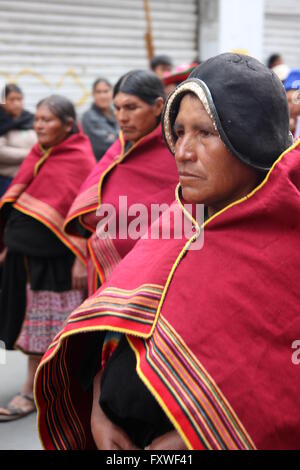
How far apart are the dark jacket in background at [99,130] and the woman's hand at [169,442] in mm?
5115

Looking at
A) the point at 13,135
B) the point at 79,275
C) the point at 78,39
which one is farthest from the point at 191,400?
the point at 78,39

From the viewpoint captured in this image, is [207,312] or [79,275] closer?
[207,312]

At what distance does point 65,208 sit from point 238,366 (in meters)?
2.67

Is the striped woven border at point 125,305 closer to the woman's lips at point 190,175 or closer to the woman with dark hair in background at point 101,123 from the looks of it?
the woman's lips at point 190,175

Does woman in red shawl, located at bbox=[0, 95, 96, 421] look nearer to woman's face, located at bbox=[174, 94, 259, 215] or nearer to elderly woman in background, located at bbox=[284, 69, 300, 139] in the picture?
elderly woman in background, located at bbox=[284, 69, 300, 139]

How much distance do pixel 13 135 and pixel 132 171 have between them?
2.64 meters

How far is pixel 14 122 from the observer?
5.62 meters

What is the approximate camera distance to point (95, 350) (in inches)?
71.6

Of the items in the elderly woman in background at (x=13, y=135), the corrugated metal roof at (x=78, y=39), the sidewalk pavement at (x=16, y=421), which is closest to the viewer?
the sidewalk pavement at (x=16, y=421)

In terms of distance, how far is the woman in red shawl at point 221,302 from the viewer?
1.45 meters

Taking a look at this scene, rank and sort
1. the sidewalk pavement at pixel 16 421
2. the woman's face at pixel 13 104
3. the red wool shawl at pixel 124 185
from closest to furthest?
the red wool shawl at pixel 124 185
the sidewalk pavement at pixel 16 421
the woman's face at pixel 13 104

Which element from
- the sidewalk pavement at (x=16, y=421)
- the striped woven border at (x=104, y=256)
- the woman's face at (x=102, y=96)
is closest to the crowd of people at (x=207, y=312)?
the striped woven border at (x=104, y=256)

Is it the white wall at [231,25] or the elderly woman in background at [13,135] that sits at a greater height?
the white wall at [231,25]

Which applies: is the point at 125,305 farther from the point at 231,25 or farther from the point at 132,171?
the point at 231,25
